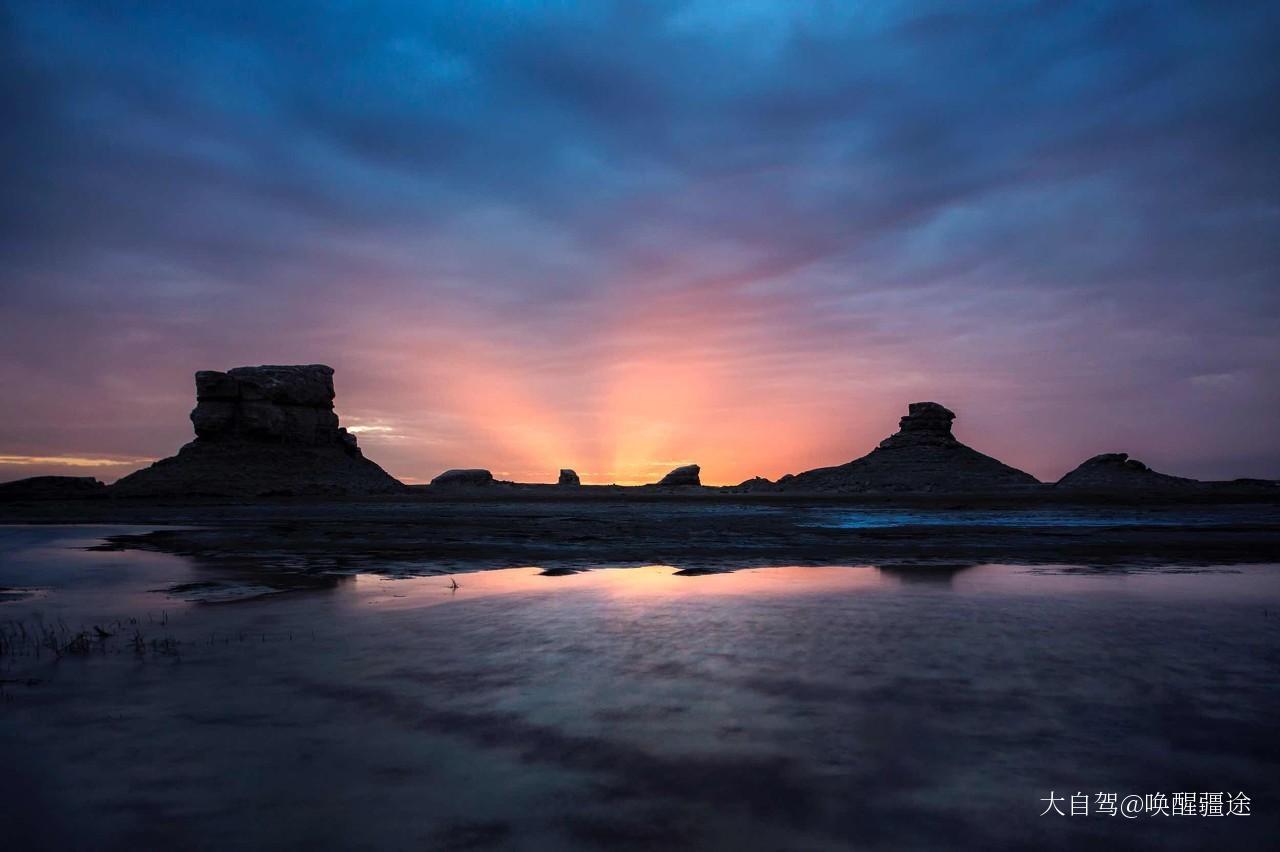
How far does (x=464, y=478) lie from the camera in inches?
6201

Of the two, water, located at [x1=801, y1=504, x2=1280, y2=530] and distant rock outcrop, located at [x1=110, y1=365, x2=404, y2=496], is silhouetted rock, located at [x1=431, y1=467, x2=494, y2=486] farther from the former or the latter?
water, located at [x1=801, y1=504, x2=1280, y2=530]

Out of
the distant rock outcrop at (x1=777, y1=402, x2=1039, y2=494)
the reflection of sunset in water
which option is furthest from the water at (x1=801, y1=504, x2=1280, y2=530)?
the distant rock outcrop at (x1=777, y1=402, x2=1039, y2=494)

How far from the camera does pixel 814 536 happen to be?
24859 mm

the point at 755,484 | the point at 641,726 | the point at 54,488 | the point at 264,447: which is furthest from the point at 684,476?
the point at 641,726

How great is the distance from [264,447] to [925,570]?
99.7 meters

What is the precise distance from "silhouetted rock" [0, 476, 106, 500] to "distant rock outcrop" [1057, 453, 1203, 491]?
134 metres

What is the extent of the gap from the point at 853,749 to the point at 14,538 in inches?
1290

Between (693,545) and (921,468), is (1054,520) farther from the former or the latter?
(921,468)

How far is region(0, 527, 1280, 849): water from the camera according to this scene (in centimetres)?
340

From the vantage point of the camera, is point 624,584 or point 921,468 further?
point 921,468

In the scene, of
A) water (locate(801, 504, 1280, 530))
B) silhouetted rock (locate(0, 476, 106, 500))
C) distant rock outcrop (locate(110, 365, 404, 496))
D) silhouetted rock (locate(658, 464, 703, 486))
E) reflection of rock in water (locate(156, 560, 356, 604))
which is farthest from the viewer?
silhouetted rock (locate(658, 464, 703, 486))

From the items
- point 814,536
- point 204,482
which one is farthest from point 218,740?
point 204,482

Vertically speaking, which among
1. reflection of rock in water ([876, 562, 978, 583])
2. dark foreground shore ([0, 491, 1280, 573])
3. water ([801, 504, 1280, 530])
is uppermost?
reflection of rock in water ([876, 562, 978, 583])

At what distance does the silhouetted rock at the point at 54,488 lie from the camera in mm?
81481
